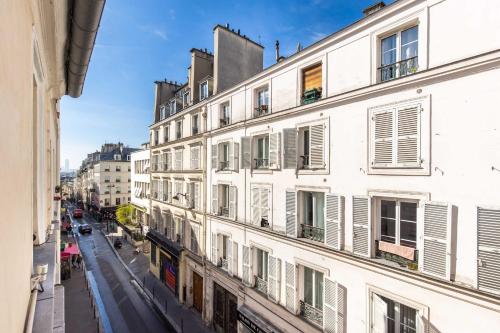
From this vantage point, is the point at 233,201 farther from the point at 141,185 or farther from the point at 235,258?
the point at 141,185

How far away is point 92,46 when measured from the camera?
17.5 feet

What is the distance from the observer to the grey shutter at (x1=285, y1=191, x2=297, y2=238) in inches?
429

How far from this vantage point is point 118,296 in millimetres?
20656

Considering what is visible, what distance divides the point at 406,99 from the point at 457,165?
7.29ft

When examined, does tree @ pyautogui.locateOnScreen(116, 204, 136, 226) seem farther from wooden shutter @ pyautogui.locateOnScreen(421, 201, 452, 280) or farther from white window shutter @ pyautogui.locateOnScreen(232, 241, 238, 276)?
wooden shutter @ pyautogui.locateOnScreen(421, 201, 452, 280)

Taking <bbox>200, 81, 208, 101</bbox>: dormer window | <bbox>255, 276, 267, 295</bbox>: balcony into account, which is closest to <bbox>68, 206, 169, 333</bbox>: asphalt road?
<bbox>255, 276, 267, 295</bbox>: balcony

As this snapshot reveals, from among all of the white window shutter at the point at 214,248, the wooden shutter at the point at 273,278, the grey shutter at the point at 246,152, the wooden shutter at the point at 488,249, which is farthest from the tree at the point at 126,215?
the wooden shutter at the point at 488,249

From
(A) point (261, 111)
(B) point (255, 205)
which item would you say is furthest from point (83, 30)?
(B) point (255, 205)

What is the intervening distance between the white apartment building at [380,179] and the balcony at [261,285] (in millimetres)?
48

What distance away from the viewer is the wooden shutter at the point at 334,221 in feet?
30.1

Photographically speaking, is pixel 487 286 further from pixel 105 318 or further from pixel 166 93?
pixel 166 93

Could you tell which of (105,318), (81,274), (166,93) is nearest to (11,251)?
(105,318)

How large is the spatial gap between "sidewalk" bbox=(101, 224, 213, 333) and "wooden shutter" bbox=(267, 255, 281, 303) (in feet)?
23.2

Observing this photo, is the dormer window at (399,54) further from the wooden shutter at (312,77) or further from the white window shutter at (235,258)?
the white window shutter at (235,258)
